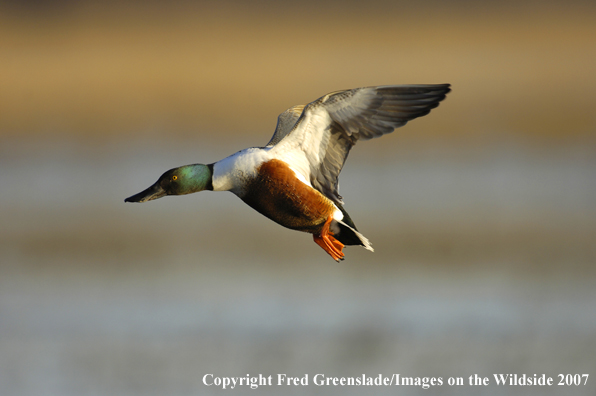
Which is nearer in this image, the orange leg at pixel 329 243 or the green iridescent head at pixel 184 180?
the green iridescent head at pixel 184 180

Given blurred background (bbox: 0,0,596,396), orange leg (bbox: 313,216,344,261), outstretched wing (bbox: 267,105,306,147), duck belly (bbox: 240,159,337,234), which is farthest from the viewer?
blurred background (bbox: 0,0,596,396)

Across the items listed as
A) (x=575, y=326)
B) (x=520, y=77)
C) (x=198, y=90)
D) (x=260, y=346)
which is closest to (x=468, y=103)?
(x=520, y=77)

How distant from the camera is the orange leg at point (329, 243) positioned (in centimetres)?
321

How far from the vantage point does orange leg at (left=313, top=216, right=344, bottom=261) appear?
126 inches

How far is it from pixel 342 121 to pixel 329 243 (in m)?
0.49

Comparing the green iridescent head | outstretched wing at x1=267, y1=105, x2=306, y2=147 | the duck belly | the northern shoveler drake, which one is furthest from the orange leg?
outstretched wing at x1=267, y1=105, x2=306, y2=147

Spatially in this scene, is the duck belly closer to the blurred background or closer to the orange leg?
the orange leg

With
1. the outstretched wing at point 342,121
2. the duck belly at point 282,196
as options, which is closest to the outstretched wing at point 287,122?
the outstretched wing at point 342,121

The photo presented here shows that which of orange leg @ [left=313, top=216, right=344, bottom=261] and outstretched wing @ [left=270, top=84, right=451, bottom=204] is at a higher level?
outstretched wing @ [left=270, top=84, right=451, bottom=204]

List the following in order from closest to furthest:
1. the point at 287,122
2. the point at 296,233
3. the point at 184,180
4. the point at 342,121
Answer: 1. the point at 184,180
2. the point at 342,121
3. the point at 287,122
4. the point at 296,233

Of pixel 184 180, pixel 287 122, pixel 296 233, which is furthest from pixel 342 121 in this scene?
pixel 296 233

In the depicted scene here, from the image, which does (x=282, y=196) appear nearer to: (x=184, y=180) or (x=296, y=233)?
(x=184, y=180)

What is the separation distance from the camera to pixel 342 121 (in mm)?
3189

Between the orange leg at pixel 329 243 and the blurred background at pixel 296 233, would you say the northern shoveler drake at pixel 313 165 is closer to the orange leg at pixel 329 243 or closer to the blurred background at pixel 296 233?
the orange leg at pixel 329 243
